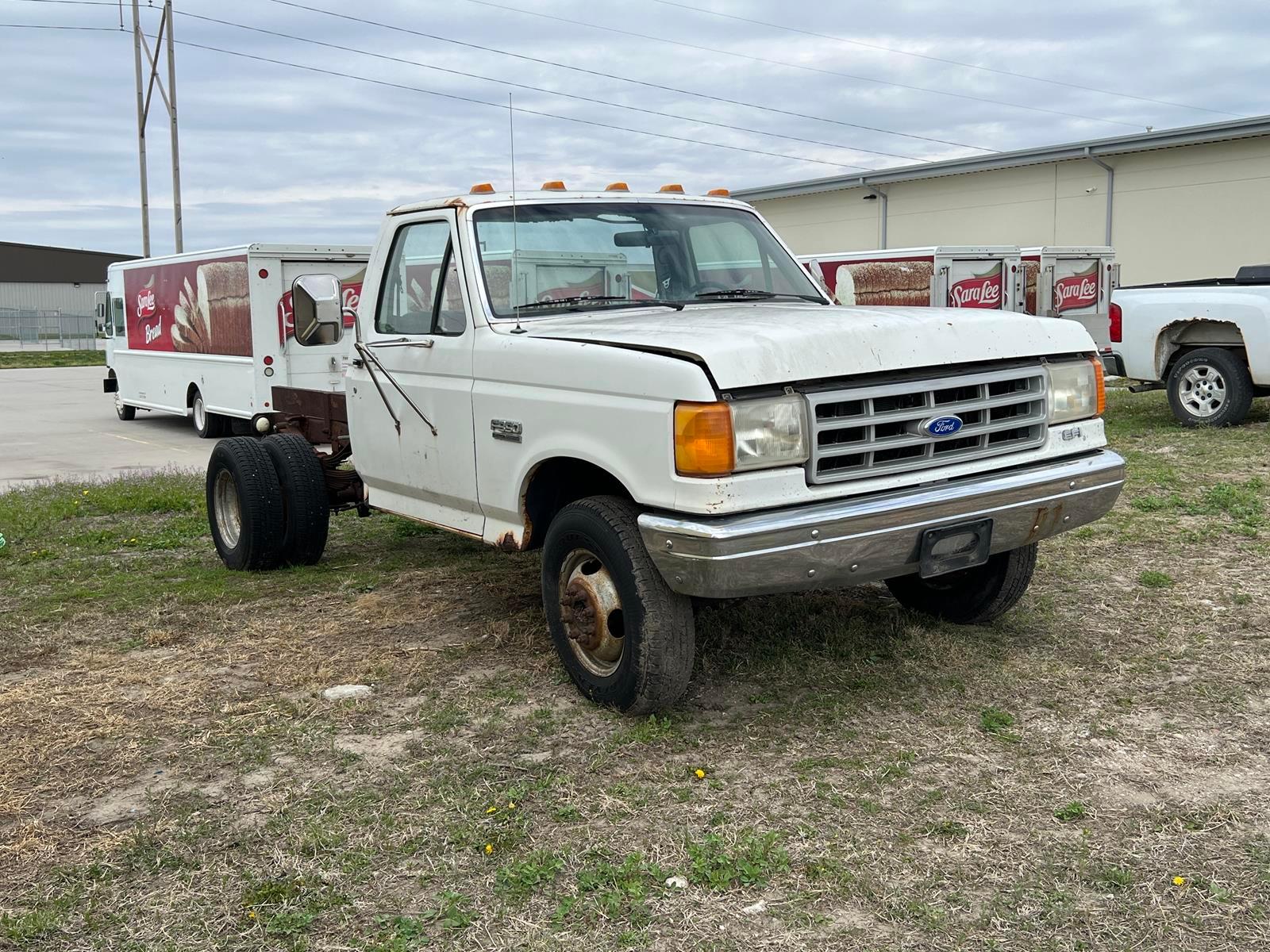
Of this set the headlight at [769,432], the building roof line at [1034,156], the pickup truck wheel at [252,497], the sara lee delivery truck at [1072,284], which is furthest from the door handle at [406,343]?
the building roof line at [1034,156]

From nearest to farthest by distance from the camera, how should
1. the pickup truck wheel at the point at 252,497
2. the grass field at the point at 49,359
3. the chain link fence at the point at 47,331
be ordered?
1. the pickup truck wheel at the point at 252,497
2. the grass field at the point at 49,359
3. the chain link fence at the point at 47,331

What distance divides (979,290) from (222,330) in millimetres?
10873

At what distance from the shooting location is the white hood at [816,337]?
4.20 metres

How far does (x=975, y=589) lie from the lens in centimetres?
588

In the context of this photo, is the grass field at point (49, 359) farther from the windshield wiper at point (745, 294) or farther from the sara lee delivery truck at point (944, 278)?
the windshield wiper at point (745, 294)

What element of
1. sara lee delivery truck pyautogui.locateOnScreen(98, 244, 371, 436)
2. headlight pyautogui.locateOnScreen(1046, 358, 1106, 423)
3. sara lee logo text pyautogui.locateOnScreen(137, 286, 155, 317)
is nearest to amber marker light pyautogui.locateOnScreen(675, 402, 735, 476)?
headlight pyautogui.locateOnScreen(1046, 358, 1106, 423)

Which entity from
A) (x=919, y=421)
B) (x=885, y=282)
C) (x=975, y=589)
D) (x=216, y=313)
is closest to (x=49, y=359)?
(x=216, y=313)

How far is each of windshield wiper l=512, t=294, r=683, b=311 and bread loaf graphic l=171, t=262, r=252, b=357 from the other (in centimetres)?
1123

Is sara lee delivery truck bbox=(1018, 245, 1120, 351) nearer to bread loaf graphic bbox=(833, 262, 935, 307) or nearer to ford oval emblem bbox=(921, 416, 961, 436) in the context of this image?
bread loaf graphic bbox=(833, 262, 935, 307)

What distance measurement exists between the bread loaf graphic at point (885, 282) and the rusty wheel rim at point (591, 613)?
14.1 m

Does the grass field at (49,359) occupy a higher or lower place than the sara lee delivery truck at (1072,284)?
lower

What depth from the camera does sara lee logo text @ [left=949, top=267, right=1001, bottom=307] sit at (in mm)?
18453

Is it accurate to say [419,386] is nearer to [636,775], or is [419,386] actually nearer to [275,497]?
[275,497]

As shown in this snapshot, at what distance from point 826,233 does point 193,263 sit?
67.7ft
